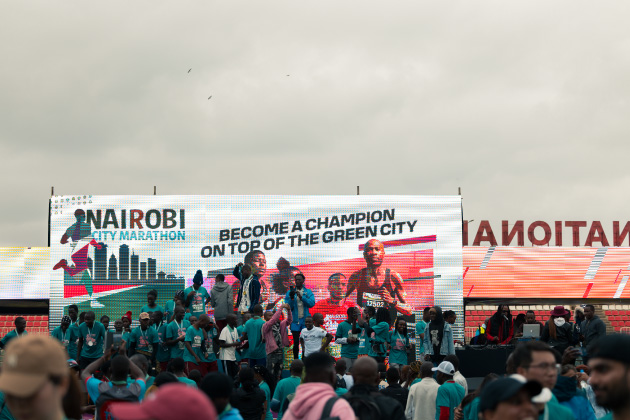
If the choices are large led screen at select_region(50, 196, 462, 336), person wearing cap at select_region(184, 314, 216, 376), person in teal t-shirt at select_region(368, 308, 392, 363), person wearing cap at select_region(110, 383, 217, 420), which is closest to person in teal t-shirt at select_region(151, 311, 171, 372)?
person wearing cap at select_region(184, 314, 216, 376)

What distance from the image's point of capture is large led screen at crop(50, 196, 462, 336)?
1045 inches

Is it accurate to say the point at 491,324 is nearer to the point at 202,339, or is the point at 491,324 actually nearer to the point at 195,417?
the point at 202,339

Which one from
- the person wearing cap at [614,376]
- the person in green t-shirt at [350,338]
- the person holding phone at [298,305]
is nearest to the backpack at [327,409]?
the person wearing cap at [614,376]

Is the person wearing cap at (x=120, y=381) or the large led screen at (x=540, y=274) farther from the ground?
the large led screen at (x=540, y=274)

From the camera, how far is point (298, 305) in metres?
19.4

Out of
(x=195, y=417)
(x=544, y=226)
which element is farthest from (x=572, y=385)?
(x=544, y=226)

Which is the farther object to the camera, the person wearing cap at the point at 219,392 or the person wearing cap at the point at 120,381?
the person wearing cap at the point at 120,381

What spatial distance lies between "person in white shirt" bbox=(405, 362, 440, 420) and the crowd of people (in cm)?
2

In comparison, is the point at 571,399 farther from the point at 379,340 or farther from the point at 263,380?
the point at 379,340

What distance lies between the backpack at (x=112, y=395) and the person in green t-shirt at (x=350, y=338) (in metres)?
8.96

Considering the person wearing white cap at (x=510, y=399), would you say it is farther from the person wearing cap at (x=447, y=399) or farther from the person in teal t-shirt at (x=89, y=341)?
the person in teal t-shirt at (x=89, y=341)

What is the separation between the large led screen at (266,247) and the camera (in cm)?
2655

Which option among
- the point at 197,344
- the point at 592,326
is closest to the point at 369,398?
the point at 197,344

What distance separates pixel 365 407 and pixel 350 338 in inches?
444
